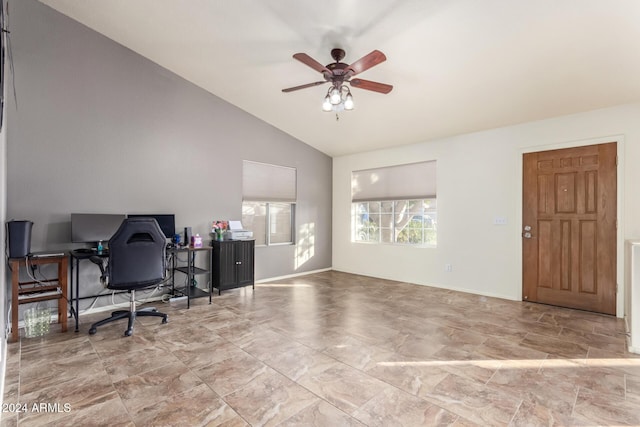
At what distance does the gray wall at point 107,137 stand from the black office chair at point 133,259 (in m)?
1.05

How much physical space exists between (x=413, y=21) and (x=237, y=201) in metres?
3.62

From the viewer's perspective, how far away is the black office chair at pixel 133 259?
3.15m

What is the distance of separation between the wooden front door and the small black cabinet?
13.3 ft

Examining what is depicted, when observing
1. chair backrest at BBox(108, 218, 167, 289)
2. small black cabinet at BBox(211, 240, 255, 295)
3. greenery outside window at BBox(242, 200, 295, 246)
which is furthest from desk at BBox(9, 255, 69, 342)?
greenery outside window at BBox(242, 200, 295, 246)

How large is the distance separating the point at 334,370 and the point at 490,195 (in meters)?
3.66

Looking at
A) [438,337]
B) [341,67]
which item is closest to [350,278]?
[438,337]

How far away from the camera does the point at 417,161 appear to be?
5559 mm

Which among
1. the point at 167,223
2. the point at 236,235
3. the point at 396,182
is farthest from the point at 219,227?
the point at 396,182

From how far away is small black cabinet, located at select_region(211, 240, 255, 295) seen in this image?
4.75 m

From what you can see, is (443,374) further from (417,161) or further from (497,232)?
(417,161)

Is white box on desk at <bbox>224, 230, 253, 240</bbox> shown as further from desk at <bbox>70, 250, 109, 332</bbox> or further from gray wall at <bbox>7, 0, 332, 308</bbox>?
desk at <bbox>70, 250, 109, 332</bbox>

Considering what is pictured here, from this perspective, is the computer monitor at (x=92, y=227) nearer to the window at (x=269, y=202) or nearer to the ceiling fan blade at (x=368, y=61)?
the window at (x=269, y=202)

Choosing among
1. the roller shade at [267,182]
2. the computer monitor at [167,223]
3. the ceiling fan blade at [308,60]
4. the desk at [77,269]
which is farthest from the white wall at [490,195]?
the desk at [77,269]

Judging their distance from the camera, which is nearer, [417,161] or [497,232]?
[497,232]
